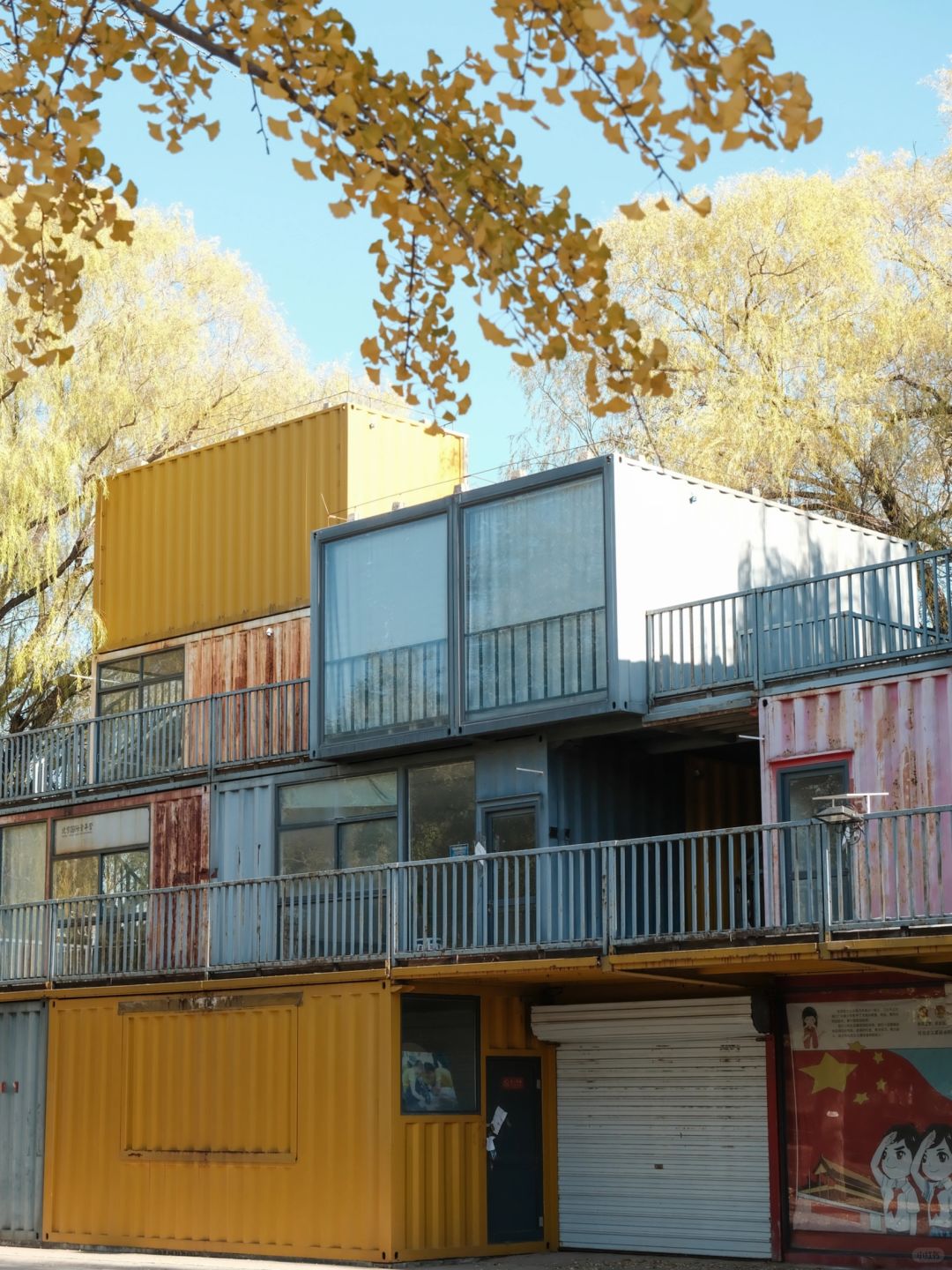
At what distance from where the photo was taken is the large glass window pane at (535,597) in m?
22.6

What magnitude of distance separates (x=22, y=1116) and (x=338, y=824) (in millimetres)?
6481

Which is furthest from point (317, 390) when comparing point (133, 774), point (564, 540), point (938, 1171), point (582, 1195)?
point (938, 1171)

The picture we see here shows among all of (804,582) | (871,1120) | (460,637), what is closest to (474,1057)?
(871,1120)

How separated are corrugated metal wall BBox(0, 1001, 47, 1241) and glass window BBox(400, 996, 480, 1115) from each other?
6.87 metres

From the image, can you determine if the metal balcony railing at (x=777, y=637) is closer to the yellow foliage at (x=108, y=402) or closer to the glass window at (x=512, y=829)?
the glass window at (x=512, y=829)

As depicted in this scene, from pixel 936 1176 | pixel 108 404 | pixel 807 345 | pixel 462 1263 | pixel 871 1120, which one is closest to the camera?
pixel 936 1176

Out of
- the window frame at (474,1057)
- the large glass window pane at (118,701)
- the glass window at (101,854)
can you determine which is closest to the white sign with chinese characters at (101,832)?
the glass window at (101,854)

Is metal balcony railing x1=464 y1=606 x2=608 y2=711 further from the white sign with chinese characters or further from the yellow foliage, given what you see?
the yellow foliage

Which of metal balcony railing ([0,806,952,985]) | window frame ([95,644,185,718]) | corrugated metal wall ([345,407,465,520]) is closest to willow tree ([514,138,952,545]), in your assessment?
corrugated metal wall ([345,407,465,520])

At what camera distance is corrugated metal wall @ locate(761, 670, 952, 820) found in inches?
765

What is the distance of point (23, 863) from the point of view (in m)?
30.0

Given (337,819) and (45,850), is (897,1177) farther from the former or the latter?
(45,850)

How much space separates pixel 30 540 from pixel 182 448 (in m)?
4.64

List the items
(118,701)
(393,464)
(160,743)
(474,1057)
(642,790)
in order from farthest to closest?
1. (118,701)
2. (393,464)
3. (160,743)
4. (642,790)
5. (474,1057)
